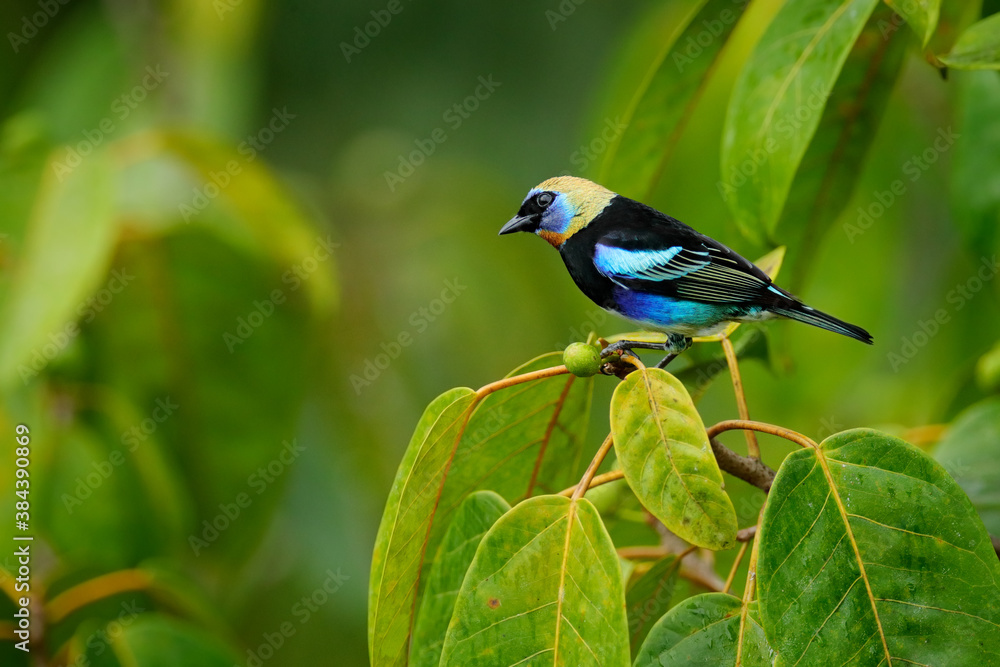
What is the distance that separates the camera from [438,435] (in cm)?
144

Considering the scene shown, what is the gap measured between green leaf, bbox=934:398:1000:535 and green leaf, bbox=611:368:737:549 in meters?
0.95

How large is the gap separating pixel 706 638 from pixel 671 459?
11.3 inches

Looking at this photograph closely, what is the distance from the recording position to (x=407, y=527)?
1.45 m

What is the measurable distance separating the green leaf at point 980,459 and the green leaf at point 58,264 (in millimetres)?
2018

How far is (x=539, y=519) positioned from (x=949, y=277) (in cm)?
241

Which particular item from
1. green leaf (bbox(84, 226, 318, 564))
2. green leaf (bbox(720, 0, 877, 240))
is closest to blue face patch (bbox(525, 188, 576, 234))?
green leaf (bbox(720, 0, 877, 240))

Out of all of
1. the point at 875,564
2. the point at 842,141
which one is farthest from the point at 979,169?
the point at 875,564

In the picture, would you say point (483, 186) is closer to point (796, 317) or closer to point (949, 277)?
point (949, 277)

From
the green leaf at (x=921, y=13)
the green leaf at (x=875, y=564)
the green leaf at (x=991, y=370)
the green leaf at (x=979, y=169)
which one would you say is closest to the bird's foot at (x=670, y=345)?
the green leaf at (x=875, y=564)

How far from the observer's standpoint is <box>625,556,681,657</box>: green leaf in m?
1.67

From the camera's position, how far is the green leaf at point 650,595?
167cm

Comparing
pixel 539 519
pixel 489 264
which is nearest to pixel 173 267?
pixel 489 264

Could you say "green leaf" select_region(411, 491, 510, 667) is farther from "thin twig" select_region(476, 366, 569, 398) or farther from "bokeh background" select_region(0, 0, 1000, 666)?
"bokeh background" select_region(0, 0, 1000, 666)

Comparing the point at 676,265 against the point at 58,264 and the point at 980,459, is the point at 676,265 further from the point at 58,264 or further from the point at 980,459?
the point at 58,264
